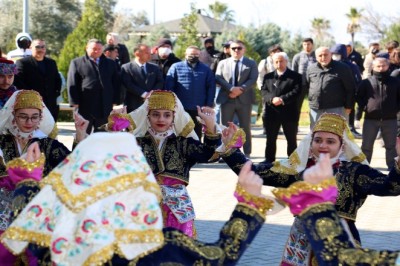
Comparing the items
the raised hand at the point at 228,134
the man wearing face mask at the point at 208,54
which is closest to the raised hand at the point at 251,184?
the raised hand at the point at 228,134

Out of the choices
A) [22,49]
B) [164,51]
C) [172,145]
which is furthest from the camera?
[164,51]

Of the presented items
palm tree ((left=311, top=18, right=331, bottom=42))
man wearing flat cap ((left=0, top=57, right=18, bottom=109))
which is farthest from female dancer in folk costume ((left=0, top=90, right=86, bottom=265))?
palm tree ((left=311, top=18, right=331, bottom=42))

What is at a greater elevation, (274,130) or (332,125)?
Result: (332,125)

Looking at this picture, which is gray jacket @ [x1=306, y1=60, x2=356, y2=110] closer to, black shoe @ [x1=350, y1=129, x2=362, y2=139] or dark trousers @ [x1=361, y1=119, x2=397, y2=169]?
dark trousers @ [x1=361, y1=119, x2=397, y2=169]

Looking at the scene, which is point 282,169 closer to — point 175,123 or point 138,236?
point 175,123

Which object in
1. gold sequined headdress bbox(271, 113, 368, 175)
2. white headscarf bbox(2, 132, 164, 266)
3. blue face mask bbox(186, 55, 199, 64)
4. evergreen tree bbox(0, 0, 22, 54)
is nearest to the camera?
white headscarf bbox(2, 132, 164, 266)

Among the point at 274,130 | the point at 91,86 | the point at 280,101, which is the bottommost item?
the point at 274,130

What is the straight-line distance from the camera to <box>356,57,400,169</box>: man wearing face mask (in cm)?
1254

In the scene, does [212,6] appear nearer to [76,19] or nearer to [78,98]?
[76,19]

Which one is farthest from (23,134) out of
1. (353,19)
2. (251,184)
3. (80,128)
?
(353,19)

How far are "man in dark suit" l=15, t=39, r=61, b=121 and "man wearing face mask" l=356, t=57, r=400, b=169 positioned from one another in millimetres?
4168

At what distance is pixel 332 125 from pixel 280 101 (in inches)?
282

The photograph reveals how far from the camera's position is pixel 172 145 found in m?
6.81

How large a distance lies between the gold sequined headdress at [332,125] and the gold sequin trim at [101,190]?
2.43 m
